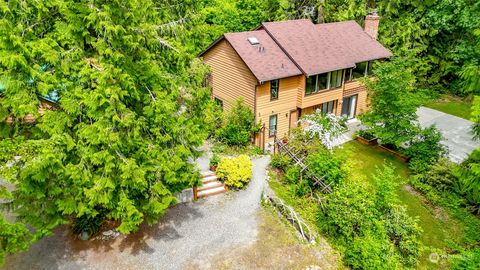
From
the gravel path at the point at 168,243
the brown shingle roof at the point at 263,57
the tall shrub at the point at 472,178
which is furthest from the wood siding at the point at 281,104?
the tall shrub at the point at 472,178

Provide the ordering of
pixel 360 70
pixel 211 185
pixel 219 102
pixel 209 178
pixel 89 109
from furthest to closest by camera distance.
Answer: pixel 360 70, pixel 219 102, pixel 209 178, pixel 211 185, pixel 89 109

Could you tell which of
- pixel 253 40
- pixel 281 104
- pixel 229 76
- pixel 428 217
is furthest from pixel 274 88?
pixel 428 217

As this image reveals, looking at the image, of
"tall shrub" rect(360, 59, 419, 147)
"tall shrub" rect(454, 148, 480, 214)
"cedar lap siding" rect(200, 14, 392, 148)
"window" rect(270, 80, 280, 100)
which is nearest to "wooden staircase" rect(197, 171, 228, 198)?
→ "cedar lap siding" rect(200, 14, 392, 148)

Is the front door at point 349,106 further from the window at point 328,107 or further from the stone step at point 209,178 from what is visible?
the stone step at point 209,178

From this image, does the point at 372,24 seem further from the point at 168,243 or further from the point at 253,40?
the point at 168,243

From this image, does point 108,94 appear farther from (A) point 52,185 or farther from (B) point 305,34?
(B) point 305,34

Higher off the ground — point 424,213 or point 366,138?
point 366,138

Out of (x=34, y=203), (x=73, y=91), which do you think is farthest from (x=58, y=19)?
(x=34, y=203)
